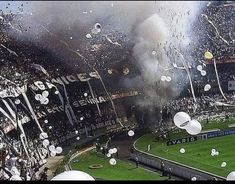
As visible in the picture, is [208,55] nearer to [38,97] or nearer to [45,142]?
[38,97]

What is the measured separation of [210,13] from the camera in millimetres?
41375

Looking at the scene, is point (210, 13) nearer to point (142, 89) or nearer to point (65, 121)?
point (142, 89)

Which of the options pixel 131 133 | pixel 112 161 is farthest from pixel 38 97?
pixel 112 161

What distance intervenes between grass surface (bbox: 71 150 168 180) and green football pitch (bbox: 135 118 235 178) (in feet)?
6.02

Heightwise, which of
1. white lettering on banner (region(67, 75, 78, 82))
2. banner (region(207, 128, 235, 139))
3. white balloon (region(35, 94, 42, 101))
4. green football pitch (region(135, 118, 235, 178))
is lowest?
banner (region(207, 128, 235, 139))

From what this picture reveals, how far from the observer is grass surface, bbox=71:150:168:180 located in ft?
64.9

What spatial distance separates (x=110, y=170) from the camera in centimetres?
2097

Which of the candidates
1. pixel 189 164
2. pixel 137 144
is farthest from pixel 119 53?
pixel 189 164

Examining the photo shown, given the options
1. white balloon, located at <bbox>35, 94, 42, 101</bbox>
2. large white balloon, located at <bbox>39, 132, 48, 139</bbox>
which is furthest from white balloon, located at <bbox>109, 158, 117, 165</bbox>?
white balloon, located at <bbox>35, 94, 42, 101</bbox>

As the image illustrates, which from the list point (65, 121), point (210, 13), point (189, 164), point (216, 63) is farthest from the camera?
point (210, 13)

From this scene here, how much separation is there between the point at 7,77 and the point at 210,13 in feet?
72.0

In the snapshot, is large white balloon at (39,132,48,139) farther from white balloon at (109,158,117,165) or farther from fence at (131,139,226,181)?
fence at (131,139,226,181)

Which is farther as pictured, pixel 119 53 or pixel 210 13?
pixel 210 13

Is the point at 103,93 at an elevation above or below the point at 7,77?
below
